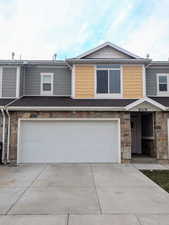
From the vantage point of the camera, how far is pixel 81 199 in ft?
17.6

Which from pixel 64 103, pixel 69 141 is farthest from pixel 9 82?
pixel 69 141

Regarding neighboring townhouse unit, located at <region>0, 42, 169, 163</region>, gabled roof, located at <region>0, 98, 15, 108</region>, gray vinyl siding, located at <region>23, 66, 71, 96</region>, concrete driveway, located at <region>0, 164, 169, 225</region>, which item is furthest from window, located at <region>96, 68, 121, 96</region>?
concrete driveway, located at <region>0, 164, 169, 225</region>

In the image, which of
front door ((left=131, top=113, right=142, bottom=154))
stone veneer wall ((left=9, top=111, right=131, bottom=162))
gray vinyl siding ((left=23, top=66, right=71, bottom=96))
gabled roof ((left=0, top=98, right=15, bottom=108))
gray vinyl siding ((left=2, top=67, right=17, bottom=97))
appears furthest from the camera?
front door ((left=131, top=113, right=142, bottom=154))

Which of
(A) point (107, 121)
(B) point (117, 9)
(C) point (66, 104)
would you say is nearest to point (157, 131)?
(A) point (107, 121)

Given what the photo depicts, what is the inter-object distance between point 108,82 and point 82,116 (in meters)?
2.96

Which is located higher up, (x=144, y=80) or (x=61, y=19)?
(x=61, y=19)

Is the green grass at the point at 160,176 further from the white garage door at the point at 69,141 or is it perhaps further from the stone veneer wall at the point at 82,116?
the white garage door at the point at 69,141

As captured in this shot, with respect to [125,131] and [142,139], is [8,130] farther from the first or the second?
[142,139]

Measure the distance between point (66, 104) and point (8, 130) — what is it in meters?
3.29

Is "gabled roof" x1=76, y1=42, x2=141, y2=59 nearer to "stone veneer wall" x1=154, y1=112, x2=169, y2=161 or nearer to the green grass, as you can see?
Answer: "stone veneer wall" x1=154, y1=112, x2=169, y2=161

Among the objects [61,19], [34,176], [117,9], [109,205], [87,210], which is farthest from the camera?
[61,19]

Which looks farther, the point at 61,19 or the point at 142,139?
the point at 142,139

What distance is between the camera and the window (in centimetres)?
1270

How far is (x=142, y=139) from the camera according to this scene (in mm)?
13789
